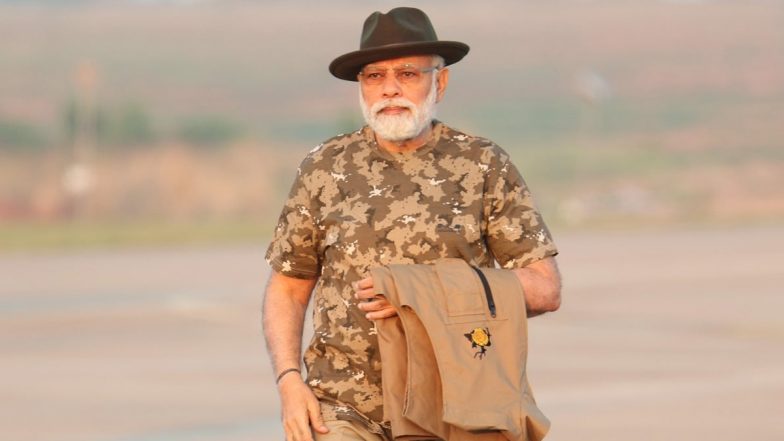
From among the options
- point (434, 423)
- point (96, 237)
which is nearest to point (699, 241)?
point (96, 237)

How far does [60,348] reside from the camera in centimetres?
1819

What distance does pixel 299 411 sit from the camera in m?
5.50

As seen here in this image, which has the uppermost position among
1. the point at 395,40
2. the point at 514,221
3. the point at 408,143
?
the point at 395,40

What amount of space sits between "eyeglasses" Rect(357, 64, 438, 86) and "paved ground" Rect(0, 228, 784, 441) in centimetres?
632

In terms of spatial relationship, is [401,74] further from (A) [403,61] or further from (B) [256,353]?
(B) [256,353]

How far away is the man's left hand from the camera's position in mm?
5304

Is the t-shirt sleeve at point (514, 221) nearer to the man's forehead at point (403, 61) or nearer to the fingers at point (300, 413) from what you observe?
the man's forehead at point (403, 61)

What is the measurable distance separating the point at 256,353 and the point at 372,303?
1222cm

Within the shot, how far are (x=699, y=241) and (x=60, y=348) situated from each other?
873 inches

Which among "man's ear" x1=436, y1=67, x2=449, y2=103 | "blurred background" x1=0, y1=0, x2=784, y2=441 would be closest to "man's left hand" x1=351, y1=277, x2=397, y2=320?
"man's ear" x1=436, y1=67, x2=449, y2=103

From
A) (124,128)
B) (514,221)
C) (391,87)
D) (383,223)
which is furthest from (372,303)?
(124,128)

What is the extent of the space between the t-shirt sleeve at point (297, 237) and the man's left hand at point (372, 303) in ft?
1.28

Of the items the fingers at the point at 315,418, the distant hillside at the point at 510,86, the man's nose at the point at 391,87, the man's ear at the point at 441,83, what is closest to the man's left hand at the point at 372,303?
the fingers at the point at 315,418

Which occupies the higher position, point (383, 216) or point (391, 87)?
point (391, 87)
